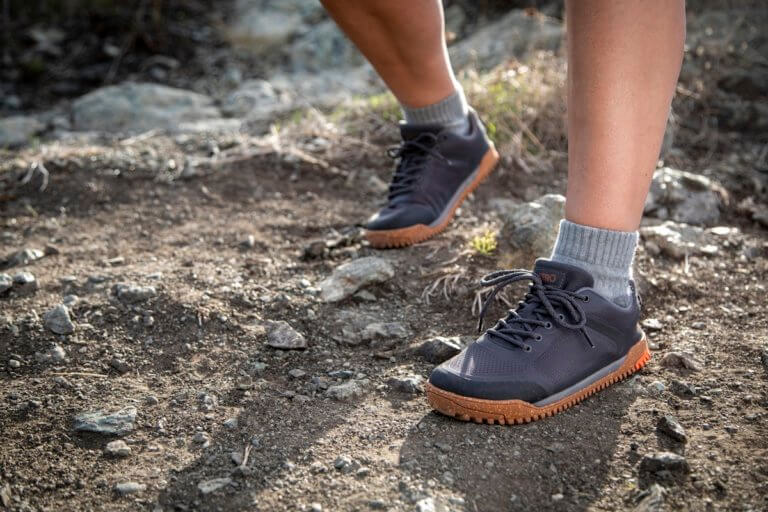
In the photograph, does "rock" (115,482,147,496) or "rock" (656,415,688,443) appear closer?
"rock" (115,482,147,496)

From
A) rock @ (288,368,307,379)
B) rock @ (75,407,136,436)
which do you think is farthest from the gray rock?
rock @ (75,407,136,436)

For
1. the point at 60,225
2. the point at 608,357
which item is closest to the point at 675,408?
the point at 608,357

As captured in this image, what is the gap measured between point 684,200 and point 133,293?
2130mm

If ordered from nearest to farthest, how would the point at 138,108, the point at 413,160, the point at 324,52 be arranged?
1. the point at 413,160
2. the point at 138,108
3. the point at 324,52

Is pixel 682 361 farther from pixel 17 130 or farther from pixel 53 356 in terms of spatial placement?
pixel 17 130

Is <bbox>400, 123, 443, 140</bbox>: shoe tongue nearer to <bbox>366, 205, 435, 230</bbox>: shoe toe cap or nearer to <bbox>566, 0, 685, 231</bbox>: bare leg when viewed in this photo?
<bbox>366, 205, 435, 230</bbox>: shoe toe cap

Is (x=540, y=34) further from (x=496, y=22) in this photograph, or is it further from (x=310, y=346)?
(x=310, y=346)

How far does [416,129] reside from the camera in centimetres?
267

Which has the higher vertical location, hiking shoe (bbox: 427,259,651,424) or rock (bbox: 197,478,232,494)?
hiking shoe (bbox: 427,259,651,424)

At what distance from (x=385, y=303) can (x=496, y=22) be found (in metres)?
3.45

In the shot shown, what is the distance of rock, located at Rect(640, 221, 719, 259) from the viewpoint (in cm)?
261

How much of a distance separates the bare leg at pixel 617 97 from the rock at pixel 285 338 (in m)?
0.87

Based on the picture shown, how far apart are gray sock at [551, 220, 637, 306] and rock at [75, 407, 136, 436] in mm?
1137

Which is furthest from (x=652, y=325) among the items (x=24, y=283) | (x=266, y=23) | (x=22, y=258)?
(x=266, y=23)
